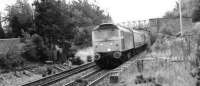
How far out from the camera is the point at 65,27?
24656 millimetres

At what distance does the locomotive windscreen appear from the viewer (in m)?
16.7

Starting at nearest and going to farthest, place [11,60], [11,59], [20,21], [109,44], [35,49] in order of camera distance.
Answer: [109,44], [11,60], [11,59], [35,49], [20,21]

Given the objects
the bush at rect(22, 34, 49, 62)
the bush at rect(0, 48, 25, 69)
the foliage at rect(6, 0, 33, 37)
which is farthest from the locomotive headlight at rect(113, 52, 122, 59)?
the foliage at rect(6, 0, 33, 37)

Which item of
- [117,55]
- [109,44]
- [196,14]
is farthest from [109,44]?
[196,14]

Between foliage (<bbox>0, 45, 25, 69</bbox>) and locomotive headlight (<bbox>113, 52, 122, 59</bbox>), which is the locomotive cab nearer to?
locomotive headlight (<bbox>113, 52, 122, 59</bbox>)

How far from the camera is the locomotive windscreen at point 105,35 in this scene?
1674cm

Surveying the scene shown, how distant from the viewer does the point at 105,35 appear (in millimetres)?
17031

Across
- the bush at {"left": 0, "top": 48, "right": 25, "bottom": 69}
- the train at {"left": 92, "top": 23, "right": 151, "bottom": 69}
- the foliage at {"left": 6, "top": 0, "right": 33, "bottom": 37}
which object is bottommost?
the bush at {"left": 0, "top": 48, "right": 25, "bottom": 69}

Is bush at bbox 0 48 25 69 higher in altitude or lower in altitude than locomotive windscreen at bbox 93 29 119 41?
lower

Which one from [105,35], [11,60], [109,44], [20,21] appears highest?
[20,21]

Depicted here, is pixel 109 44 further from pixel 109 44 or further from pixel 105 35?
pixel 105 35

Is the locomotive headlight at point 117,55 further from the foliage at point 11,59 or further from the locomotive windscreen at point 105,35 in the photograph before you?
the foliage at point 11,59

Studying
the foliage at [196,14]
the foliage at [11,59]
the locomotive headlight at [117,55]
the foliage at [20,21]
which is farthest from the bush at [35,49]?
the foliage at [196,14]

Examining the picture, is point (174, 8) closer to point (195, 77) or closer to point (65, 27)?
point (65, 27)
